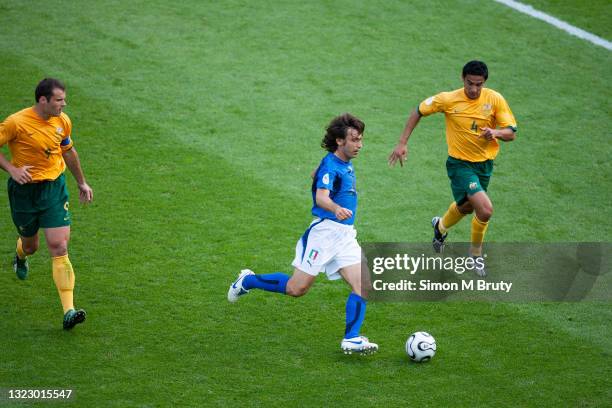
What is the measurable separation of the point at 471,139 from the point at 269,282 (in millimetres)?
2858

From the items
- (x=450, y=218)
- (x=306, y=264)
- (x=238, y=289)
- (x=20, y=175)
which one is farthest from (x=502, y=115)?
(x=20, y=175)

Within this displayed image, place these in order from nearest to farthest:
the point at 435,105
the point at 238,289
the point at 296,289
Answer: the point at 296,289, the point at 238,289, the point at 435,105

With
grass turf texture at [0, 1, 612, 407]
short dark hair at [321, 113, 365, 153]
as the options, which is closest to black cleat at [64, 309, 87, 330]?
grass turf texture at [0, 1, 612, 407]

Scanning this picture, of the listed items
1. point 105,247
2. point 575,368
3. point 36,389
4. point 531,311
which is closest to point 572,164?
point 531,311

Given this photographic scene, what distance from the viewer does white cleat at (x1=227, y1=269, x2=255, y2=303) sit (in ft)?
28.6

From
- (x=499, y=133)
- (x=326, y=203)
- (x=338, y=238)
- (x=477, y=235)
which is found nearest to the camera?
(x=326, y=203)

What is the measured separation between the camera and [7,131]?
26.9 ft

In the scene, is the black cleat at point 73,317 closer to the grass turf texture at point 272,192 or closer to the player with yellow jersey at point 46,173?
the player with yellow jersey at point 46,173

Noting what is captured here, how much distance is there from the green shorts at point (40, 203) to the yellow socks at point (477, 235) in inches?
170

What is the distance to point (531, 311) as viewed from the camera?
906 cm

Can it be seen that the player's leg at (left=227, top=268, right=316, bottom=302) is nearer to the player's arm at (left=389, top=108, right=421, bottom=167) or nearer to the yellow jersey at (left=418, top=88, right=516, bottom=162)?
the player's arm at (left=389, top=108, right=421, bottom=167)

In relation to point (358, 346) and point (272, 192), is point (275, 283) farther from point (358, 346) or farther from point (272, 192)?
point (272, 192)

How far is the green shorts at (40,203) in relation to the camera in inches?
332

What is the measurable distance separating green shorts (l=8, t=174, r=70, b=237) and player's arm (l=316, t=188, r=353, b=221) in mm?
2508
